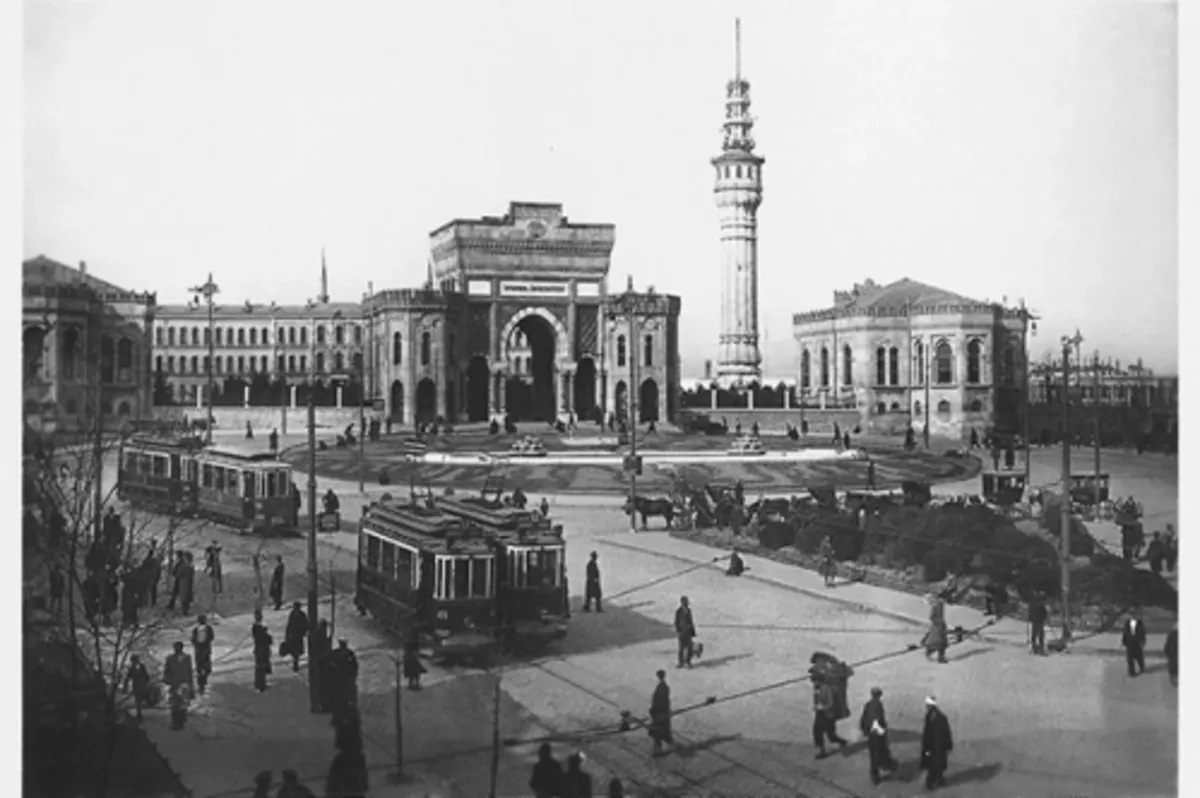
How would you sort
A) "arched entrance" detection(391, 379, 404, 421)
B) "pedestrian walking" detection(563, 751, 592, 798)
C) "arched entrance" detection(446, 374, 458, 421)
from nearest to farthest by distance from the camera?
"pedestrian walking" detection(563, 751, 592, 798) → "arched entrance" detection(391, 379, 404, 421) → "arched entrance" detection(446, 374, 458, 421)

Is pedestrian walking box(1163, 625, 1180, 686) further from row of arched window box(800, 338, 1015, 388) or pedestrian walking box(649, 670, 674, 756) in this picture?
pedestrian walking box(649, 670, 674, 756)

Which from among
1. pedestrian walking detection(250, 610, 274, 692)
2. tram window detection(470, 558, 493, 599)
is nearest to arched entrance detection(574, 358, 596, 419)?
tram window detection(470, 558, 493, 599)

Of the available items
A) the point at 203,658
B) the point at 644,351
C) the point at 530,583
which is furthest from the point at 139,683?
→ the point at 644,351

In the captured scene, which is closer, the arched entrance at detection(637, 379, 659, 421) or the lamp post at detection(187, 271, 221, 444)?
the lamp post at detection(187, 271, 221, 444)

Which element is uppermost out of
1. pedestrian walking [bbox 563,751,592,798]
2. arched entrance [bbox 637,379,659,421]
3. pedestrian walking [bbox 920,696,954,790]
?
arched entrance [bbox 637,379,659,421]

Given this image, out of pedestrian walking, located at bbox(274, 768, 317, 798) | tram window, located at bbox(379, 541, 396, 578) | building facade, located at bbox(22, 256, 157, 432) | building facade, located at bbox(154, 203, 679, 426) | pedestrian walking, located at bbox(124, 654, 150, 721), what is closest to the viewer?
pedestrian walking, located at bbox(274, 768, 317, 798)

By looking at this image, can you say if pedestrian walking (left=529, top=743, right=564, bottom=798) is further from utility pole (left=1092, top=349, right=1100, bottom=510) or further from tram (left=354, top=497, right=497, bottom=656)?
utility pole (left=1092, top=349, right=1100, bottom=510)

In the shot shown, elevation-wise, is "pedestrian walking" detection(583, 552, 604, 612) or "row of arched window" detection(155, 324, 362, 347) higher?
"row of arched window" detection(155, 324, 362, 347)

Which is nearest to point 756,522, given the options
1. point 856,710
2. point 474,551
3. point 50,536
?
point 856,710
